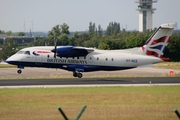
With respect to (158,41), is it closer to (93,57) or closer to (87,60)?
(93,57)

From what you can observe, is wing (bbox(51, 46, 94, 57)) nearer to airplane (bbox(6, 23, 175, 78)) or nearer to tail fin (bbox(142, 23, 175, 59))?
airplane (bbox(6, 23, 175, 78))

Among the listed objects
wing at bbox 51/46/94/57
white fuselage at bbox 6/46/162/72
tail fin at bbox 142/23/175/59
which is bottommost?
white fuselage at bbox 6/46/162/72

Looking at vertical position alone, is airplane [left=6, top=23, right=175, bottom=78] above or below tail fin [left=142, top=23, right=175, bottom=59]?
below

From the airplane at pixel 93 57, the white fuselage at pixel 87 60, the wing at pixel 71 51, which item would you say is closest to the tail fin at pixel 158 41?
the airplane at pixel 93 57

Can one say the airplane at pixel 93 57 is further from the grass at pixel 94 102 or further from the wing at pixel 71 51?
the grass at pixel 94 102

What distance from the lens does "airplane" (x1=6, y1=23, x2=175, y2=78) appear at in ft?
160

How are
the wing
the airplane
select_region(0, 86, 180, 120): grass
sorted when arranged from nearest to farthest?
select_region(0, 86, 180, 120): grass → the wing → the airplane

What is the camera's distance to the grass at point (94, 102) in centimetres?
2423

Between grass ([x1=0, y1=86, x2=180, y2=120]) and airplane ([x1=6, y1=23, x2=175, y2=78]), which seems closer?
grass ([x1=0, y1=86, x2=180, y2=120])

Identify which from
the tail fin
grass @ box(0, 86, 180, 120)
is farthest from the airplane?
grass @ box(0, 86, 180, 120)

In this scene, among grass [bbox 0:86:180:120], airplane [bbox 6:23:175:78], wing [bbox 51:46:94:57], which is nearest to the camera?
grass [bbox 0:86:180:120]

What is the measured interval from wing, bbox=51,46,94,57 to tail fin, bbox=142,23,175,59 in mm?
6252

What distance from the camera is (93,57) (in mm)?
49406

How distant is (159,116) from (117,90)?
42.1 ft
